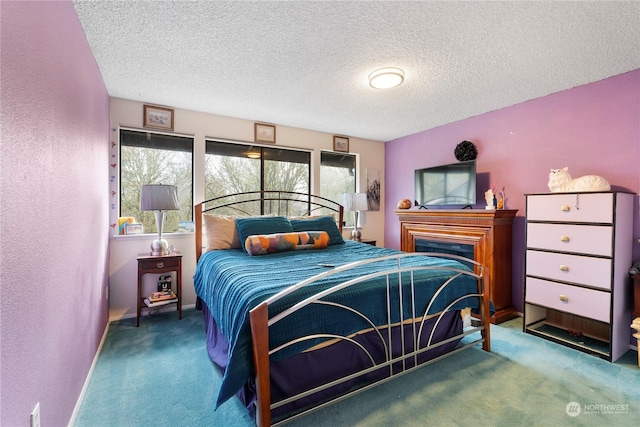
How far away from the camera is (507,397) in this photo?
5.71 ft

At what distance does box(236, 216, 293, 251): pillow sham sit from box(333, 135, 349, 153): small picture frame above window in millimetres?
1900


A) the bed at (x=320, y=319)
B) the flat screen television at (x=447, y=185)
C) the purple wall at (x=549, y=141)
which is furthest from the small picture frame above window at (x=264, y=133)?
the purple wall at (x=549, y=141)

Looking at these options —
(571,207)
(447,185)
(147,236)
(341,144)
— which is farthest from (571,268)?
(147,236)

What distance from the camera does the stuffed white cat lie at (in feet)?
7.82

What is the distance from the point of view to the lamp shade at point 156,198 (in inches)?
112

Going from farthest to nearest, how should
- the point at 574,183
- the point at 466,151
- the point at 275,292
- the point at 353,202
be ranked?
the point at 353,202 < the point at 466,151 < the point at 574,183 < the point at 275,292

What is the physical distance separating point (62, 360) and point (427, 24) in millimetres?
2787

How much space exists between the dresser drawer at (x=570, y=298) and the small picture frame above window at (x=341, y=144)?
9.84 feet

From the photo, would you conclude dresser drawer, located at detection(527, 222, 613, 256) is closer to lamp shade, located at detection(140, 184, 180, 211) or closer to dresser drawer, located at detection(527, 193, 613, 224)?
dresser drawer, located at detection(527, 193, 613, 224)

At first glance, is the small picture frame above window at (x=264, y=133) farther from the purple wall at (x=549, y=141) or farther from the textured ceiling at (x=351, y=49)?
the purple wall at (x=549, y=141)

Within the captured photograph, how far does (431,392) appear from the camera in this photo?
5.84ft

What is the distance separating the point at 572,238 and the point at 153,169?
4.32 meters

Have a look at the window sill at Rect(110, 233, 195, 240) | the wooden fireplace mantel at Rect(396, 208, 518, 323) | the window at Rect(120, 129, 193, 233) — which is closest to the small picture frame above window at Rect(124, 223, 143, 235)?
the window sill at Rect(110, 233, 195, 240)

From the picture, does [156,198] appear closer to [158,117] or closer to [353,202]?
[158,117]
